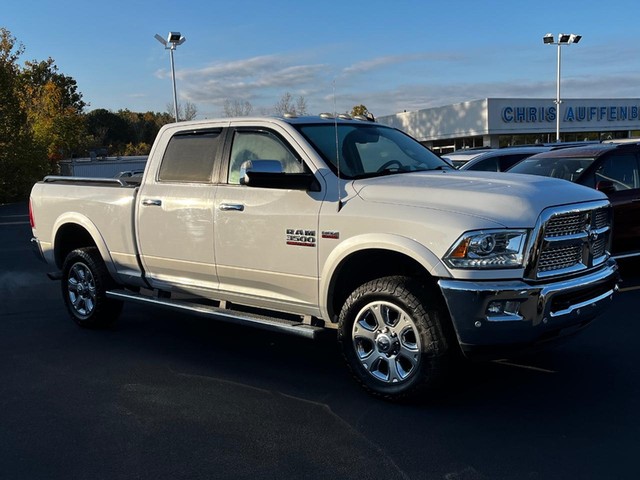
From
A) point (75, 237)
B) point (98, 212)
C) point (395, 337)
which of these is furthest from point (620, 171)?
point (75, 237)

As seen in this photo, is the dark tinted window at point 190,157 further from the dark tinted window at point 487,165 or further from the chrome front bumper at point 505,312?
the dark tinted window at point 487,165

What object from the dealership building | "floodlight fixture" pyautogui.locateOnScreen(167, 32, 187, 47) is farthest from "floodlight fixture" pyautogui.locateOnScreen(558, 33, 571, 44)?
"floodlight fixture" pyautogui.locateOnScreen(167, 32, 187, 47)

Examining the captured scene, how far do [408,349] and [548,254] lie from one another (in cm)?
114

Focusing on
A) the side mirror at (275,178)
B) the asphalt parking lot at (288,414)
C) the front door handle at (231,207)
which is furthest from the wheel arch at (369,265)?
the front door handle at (231,207)

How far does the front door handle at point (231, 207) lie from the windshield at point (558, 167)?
4941 millimetres

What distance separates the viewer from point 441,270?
404 centimetres

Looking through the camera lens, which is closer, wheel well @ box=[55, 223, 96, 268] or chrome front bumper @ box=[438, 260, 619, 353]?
chrome front bumper @ box=[438, 260, 619, 353]

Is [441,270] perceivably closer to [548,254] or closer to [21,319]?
[548,254]

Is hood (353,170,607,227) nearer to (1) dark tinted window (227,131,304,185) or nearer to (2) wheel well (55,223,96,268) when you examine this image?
(1) dark tinted window (227,131,304,185)

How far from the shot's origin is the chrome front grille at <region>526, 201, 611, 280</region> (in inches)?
159

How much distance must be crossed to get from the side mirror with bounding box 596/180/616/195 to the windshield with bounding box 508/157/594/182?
28cm

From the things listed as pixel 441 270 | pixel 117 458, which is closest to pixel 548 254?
pixel 441 270

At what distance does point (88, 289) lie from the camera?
6723mm

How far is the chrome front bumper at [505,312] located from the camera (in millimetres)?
3910
